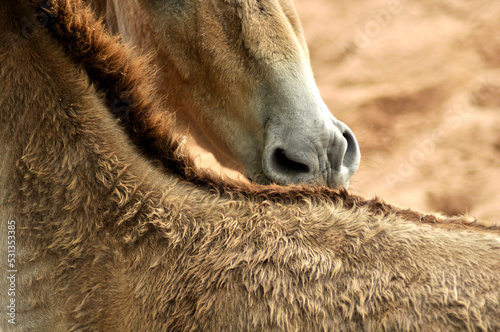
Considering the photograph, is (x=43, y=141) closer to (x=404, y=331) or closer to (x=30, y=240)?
(x=30, y=240)

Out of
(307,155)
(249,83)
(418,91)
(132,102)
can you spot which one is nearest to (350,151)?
(307,155)

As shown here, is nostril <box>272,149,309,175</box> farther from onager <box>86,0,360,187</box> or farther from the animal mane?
the animal mane

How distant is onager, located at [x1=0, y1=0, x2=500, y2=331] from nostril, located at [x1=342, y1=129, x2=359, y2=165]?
857 millimetres

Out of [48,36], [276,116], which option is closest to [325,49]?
[276,116]

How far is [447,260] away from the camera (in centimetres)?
118

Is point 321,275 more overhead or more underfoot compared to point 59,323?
more overhead

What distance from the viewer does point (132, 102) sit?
1355 millimetres

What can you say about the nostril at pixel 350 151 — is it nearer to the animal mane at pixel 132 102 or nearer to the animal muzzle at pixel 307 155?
the animal muzzle at pixel 307 155

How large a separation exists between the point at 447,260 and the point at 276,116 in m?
1.02

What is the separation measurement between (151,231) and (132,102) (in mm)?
341

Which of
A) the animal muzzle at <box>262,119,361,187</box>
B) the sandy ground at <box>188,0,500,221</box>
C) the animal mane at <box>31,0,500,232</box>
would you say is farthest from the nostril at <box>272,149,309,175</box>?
the sandy ground at <box>188,0,500,221</box>

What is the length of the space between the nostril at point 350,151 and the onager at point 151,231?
857 millimetres

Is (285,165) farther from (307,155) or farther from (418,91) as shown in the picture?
(418,91)

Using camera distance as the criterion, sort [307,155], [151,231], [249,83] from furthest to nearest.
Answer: [249,83] < [307,155] < [151,231]
